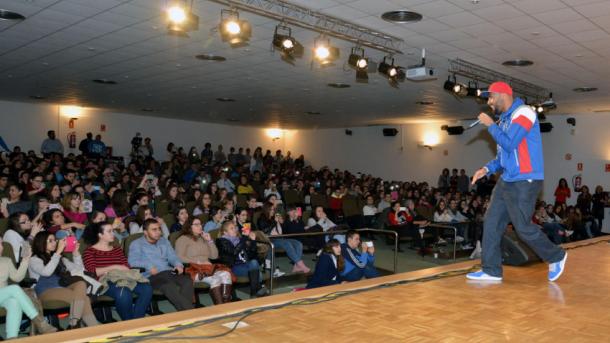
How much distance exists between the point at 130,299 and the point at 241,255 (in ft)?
5.39

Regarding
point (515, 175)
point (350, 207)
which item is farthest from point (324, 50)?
point (350, 207)

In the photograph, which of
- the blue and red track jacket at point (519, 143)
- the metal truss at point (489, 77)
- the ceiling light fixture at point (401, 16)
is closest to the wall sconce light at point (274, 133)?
the metal truss at point (489, 77)

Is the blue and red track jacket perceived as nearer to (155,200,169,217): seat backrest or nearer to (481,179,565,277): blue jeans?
(481,179,565,277): blue jeans

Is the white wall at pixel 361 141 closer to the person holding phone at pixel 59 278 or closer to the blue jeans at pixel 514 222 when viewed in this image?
the blue jeans at pixel 514 222

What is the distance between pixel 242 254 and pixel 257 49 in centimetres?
399

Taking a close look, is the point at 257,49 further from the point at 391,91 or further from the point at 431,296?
the point at 431,296

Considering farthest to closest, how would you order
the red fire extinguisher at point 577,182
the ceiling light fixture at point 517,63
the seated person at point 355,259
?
the red fire extinguisher at point 577,182 < the ceiling light fixture at point 517,63 < the seated person at point 355,259

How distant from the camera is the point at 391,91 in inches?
506

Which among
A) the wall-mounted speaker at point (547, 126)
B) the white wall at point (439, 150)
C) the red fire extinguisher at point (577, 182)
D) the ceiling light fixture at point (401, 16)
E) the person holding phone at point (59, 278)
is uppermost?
the ceiling light fixture at point (401, 16)

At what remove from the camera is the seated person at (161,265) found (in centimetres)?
525

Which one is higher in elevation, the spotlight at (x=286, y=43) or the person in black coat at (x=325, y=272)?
the spotlight at (x=286, y=43)

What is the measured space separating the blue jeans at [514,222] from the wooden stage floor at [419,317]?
7.8 inches

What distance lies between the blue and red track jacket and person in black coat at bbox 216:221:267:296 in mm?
3362

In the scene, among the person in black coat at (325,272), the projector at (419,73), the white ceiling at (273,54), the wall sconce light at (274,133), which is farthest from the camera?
the wall sconce light at (274,133)
